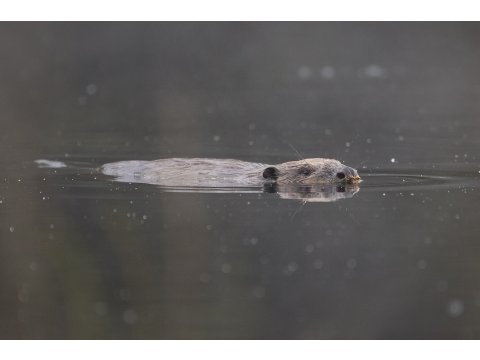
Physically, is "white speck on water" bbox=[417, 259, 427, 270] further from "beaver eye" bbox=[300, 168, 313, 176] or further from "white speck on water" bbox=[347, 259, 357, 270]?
"beaver eye" bbox=[300, 168, 313, 176]

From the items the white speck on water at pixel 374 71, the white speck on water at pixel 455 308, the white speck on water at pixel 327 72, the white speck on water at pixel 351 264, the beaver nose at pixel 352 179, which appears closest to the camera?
the white speck on water at pixel 455 308

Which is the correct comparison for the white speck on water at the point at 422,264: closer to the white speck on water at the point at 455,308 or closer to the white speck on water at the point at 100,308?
the white speck on water at the point at 455,308

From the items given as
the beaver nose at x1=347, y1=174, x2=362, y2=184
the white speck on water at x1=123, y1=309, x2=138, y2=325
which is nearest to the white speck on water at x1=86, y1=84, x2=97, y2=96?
the beaver nose at x1=347, y1=174, x2=362, y2=184

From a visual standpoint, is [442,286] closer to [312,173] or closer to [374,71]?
[312,173]

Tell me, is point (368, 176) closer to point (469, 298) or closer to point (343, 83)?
point (469, 298)

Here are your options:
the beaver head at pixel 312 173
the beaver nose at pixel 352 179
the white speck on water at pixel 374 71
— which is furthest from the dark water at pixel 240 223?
the white speck on water at pixel 374 71

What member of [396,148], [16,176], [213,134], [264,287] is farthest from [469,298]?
[213,134]
